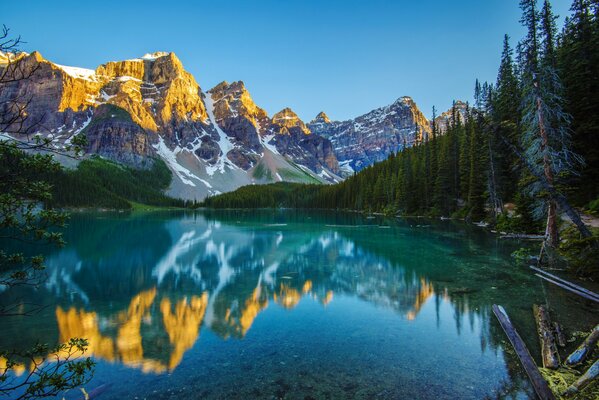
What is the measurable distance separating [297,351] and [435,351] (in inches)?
191

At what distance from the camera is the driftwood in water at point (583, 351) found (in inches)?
385

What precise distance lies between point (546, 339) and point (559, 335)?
2.80 feet

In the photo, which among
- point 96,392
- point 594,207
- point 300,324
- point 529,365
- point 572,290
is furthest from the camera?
point 594,207

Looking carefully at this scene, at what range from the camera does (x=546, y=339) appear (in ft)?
36.7

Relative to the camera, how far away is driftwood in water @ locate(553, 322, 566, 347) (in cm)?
1120

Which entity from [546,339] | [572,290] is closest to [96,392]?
[546,339]

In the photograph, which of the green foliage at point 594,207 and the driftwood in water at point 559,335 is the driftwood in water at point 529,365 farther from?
the green foliage at point 594,207

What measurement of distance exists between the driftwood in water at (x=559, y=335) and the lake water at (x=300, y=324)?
0.68 m

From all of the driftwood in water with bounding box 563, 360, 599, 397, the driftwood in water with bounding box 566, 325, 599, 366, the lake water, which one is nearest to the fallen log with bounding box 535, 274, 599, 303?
the lake water

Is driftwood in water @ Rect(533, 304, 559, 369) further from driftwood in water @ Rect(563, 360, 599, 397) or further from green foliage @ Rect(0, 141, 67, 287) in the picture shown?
green foliage @ Rect(0, 141, 67, 287)

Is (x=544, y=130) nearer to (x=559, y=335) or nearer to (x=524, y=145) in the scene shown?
(x=524, y=145)

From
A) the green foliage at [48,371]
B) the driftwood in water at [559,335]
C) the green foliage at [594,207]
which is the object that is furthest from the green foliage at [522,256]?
the green foliage at [48,371]

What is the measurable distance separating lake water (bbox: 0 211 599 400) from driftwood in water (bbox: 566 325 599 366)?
109 cm

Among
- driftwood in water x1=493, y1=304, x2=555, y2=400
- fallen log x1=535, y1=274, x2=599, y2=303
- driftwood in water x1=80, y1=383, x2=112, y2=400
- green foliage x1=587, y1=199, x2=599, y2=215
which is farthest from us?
green foliage x1=587, y1=199, x2=599, y2=215
